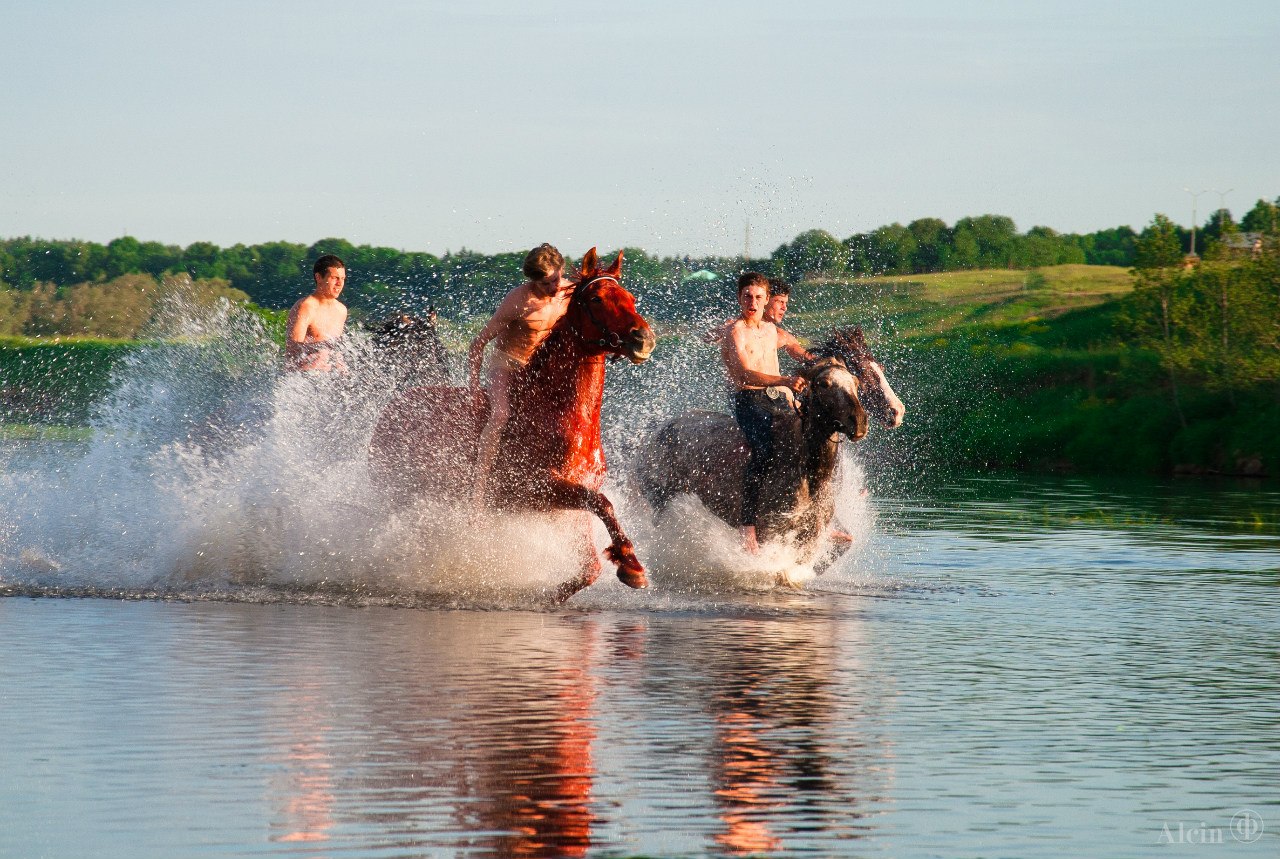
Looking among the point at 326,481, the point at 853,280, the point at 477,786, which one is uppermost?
the point at 853,280

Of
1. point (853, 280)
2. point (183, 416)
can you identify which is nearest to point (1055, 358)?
point (853, 280)

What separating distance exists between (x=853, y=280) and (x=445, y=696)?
2367 inches

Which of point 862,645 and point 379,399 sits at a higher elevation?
point 379,399

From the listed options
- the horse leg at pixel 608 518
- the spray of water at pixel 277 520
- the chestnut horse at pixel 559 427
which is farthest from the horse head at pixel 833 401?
the horse leg at pixel 608 518

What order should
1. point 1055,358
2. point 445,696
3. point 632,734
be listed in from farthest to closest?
point 1055,358
point 445,696
point 632,734

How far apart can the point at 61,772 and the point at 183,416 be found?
7.62 m

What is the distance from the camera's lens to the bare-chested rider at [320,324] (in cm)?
1373

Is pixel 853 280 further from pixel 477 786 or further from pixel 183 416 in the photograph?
pixel 477 786

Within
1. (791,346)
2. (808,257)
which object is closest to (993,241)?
(808,257)

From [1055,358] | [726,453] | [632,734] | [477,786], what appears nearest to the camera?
[477,786]

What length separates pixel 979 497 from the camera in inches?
1096

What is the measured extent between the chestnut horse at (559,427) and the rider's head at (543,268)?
0.56 ft

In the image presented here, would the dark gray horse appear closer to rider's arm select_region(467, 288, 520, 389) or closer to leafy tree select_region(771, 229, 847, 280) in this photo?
rider's arm select_region(467, 288, 520, 389)

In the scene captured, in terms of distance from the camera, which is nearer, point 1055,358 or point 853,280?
point 1055,358
